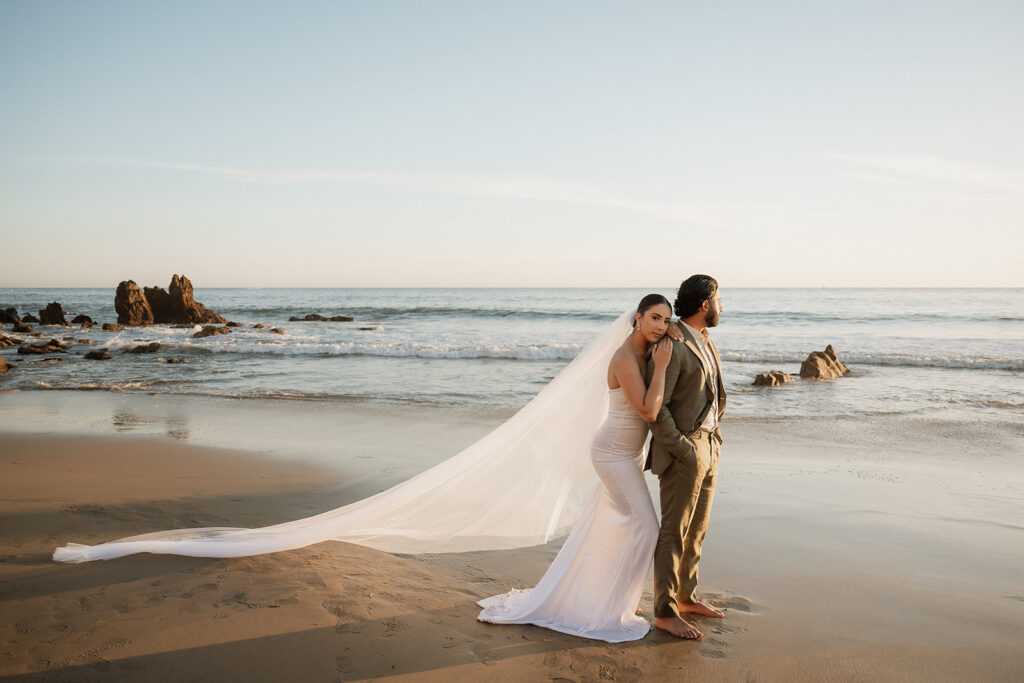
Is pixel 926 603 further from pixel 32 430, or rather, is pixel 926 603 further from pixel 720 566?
pixel 32 430

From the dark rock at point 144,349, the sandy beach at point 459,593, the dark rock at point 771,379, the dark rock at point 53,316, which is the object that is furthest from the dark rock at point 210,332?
the dark rock at point 771,379

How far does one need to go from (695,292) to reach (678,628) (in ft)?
6.45

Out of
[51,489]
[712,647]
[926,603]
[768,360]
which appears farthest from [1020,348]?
[51,489]

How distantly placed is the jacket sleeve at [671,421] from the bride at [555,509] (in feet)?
0.30

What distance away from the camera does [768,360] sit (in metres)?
20.0

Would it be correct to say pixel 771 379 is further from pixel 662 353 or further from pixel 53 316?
pixel 53 316

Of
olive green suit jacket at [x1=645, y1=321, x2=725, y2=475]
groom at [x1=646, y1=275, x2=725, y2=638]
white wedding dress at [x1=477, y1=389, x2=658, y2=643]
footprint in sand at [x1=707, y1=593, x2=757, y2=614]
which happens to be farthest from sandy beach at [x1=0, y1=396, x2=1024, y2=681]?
olive green suit jacket at [x1=645, y1=321, x2=725, y2=475]

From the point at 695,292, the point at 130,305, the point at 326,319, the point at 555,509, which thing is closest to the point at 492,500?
the point at 555,509

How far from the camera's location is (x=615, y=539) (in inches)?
154

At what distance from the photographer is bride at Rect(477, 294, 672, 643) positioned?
12.5 ft

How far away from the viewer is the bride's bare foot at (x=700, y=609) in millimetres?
4125

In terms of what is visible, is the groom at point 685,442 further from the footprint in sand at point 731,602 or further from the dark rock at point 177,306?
the dark rock at point 177,306

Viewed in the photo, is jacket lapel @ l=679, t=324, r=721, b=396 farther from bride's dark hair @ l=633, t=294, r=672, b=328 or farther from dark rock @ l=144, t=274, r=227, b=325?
dark rock @ l=144, t=274, r=227, b=325

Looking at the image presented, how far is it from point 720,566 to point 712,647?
1.34 m
